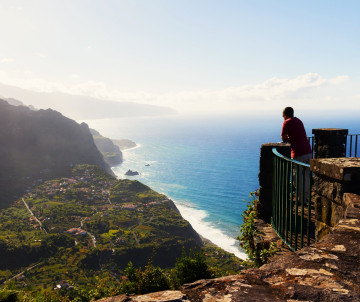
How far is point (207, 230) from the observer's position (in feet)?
250

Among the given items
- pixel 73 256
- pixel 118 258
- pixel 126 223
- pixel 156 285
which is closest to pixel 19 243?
pixel 73 256

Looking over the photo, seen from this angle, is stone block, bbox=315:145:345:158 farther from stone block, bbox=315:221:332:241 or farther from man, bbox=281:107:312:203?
stone block, bbox=315:221:332:241

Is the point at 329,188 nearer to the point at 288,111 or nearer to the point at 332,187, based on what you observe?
the point at 332,187

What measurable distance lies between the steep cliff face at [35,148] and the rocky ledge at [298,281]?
326 ft

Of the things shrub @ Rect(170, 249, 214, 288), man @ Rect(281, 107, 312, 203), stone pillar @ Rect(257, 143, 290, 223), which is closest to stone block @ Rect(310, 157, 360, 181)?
stone pillar @ Rect(257, 143, 290, 223)

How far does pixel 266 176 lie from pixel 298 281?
5.29 m

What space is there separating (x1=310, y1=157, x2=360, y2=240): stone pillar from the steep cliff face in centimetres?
9928

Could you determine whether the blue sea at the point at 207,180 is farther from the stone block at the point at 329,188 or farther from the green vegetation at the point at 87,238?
the stone block at the point at 329,188

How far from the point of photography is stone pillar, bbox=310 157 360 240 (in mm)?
3713

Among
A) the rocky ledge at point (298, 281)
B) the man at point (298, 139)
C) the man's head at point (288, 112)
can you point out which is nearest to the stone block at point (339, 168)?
the rocky ledge at point (298, 281)

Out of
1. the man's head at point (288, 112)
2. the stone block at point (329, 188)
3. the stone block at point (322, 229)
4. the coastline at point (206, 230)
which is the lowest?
the coastline at point (206, 230)

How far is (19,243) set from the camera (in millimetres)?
59656

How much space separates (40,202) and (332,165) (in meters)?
98.3

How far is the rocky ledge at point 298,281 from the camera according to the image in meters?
2.38
